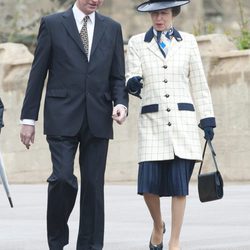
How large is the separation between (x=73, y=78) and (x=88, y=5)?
0.49 metres

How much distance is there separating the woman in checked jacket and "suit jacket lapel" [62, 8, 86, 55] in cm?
45

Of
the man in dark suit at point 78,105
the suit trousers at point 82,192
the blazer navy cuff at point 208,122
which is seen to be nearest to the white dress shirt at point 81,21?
the man in dark suit at point 78,105

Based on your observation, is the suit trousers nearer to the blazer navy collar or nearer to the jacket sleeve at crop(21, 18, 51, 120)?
the jacket sleeve at crop(21, 18, 51, 120)

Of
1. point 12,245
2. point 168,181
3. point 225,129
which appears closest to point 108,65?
point 168,181

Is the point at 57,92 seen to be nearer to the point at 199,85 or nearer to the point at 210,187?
the point at 199,85

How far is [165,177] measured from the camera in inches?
365

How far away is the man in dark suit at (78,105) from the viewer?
29.1 feet

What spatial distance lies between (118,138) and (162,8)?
30.7ft

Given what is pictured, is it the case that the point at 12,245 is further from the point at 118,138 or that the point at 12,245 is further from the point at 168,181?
the point at 118,138

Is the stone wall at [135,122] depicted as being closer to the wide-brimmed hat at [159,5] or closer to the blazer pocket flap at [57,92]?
the wide-brimmed hat at [159,5]

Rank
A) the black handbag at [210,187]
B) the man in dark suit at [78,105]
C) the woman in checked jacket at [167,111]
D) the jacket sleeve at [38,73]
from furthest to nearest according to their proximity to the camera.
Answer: the black handbag at [210,187] → the woman in checked jacket at [167,111] → the jacket sleeve at [38,73] → the man in dark suit at [78,105]

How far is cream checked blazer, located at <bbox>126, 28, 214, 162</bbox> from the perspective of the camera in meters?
9.28

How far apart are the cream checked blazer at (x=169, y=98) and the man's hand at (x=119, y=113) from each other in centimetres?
45

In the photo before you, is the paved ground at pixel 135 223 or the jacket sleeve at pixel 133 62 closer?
the jacket sleeve at pixel 133 62
